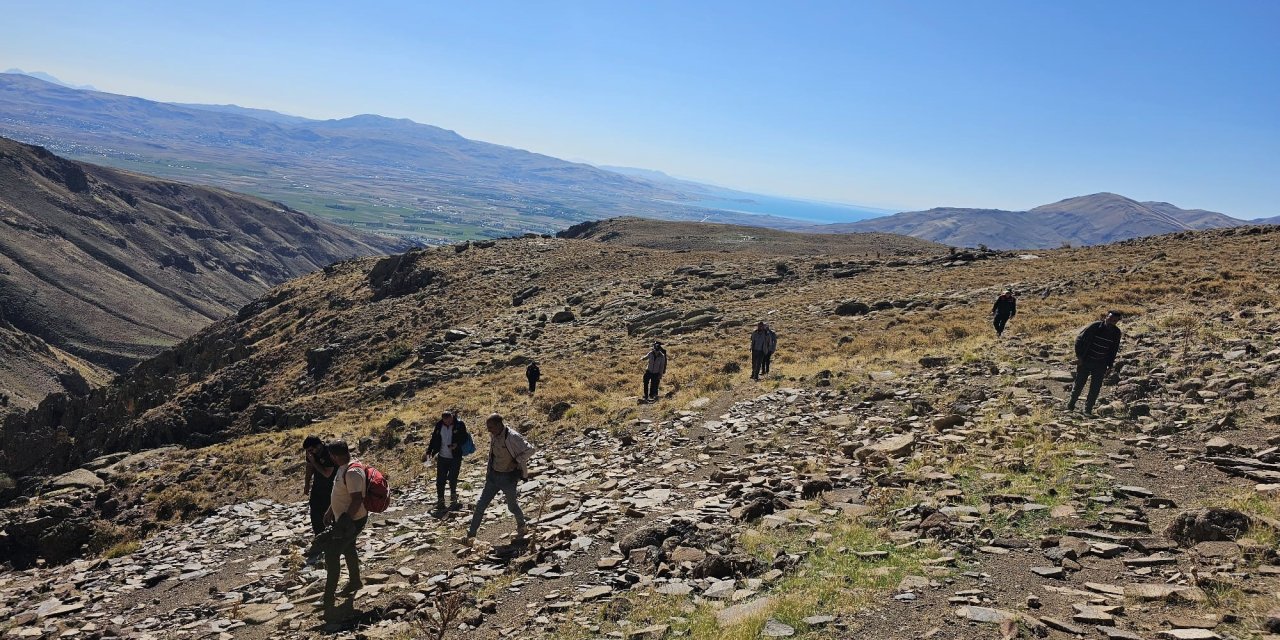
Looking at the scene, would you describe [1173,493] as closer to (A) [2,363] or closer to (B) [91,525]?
(B) [91,525]

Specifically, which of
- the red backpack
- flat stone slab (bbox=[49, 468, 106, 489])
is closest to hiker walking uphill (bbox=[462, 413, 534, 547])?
the red backpack

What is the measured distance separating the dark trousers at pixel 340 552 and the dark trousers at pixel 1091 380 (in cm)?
1383

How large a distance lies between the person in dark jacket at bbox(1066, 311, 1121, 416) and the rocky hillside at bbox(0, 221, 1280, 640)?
463 millimetres

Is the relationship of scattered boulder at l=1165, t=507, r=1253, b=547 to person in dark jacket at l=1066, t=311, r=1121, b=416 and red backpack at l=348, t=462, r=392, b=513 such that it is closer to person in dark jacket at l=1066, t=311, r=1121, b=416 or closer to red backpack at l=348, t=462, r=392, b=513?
person in dark jacket at l=1066, t=311, r=1121, b=416

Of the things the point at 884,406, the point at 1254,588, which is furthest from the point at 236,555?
the point at 1254,588

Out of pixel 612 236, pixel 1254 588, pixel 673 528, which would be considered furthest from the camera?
pixel 612 236

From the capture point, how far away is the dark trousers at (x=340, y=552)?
9.50 m

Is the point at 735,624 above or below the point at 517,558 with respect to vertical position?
above

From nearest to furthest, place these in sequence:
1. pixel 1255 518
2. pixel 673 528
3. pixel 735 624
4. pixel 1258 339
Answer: pixel 735 624 → pixel 1255 518 → pixel 673 528 → pixel 1258 339

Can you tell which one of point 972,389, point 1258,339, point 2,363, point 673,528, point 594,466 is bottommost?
point 2,363

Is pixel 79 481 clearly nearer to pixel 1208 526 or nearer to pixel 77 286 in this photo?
pixel 1208 526

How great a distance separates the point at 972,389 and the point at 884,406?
2231mm

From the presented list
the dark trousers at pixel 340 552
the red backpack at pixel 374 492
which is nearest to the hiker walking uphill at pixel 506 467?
the red backpack at pixel 374 492

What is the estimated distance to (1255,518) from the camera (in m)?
7.82
